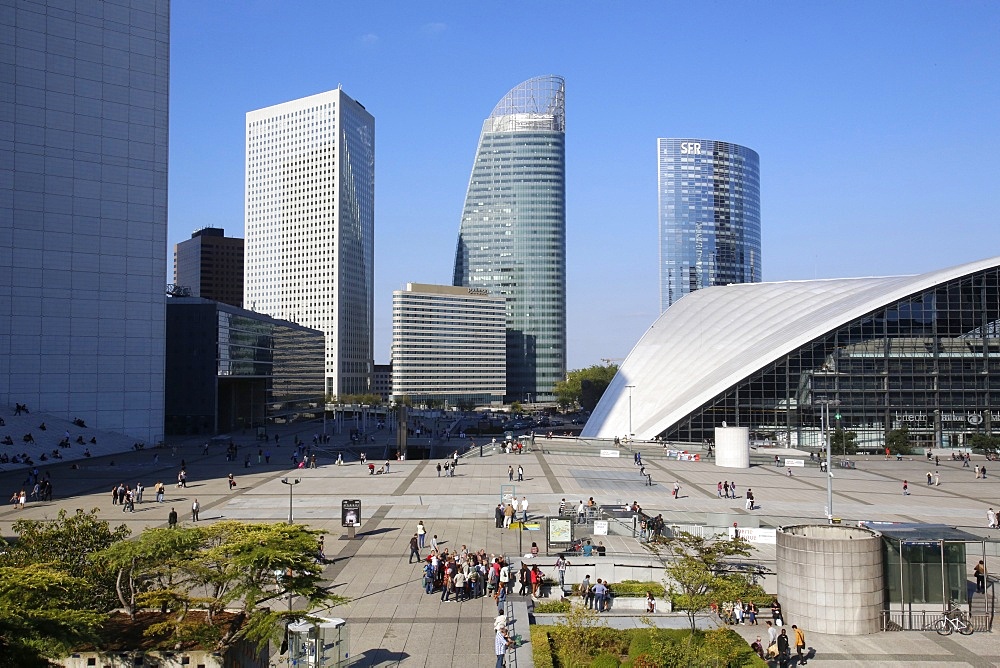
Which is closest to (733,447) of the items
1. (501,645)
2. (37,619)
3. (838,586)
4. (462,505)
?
(462,505)

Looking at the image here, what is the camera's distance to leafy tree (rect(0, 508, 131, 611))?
15992 millimetres

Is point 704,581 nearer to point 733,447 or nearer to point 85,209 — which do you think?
point 733,447

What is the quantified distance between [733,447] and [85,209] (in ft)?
214

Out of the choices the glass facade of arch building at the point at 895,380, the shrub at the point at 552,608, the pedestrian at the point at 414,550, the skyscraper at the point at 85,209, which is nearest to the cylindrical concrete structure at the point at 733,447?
the glass facade of arch building at the point at 895,380

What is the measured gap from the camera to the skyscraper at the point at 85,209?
A: 77688 mm

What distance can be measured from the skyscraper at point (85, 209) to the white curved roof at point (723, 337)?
47180 mm

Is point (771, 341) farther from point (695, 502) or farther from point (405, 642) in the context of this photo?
point (405, 642)

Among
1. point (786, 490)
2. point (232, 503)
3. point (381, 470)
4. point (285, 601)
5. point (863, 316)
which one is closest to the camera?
point (285, 601)

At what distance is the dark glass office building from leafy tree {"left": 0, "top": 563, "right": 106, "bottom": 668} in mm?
84226

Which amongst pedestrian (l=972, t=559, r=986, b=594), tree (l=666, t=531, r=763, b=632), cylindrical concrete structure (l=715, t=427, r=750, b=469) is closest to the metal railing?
pedestrian (l=972, t=559, r=986, b=594)

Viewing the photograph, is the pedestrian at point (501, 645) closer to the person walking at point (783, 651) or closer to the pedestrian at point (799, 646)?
the person walking at point (783, 651)

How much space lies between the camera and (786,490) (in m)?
46.4

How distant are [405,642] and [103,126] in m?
78.7

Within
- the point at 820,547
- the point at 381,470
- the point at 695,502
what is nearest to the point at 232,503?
the point at 381,470
